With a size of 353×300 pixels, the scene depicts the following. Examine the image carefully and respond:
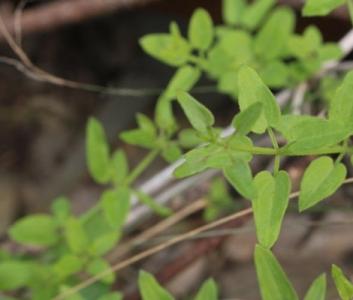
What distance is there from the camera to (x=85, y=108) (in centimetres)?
218

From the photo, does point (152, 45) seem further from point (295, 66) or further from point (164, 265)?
point (164, 265)

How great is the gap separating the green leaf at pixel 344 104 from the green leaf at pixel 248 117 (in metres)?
0.10

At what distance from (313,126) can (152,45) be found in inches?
20.7

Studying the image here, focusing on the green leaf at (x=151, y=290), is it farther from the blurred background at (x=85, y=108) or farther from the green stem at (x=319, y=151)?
the blurred background at (x=85, y=108)

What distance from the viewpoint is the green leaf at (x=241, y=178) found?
76cm

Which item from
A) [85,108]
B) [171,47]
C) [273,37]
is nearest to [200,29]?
[171,47]

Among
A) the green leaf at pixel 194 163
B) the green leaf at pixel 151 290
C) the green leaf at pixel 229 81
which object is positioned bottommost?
the green leaf at pixel 151 290

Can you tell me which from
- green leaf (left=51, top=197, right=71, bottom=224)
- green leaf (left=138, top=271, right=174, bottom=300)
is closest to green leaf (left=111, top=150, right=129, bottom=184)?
green leaf (left=51, top=197, right=71, bottom=224)

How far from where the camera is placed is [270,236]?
77cm

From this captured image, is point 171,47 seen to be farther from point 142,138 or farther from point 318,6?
point 318,6

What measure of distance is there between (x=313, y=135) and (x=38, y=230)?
0.69 meters

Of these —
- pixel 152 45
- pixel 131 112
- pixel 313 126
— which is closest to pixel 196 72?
pixel 152 45

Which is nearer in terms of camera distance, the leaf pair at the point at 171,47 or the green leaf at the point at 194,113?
the green leaf at the point at 194,113

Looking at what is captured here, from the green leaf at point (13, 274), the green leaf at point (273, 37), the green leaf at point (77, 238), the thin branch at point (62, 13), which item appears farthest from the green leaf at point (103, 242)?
the thin branch at point (62, 13)
